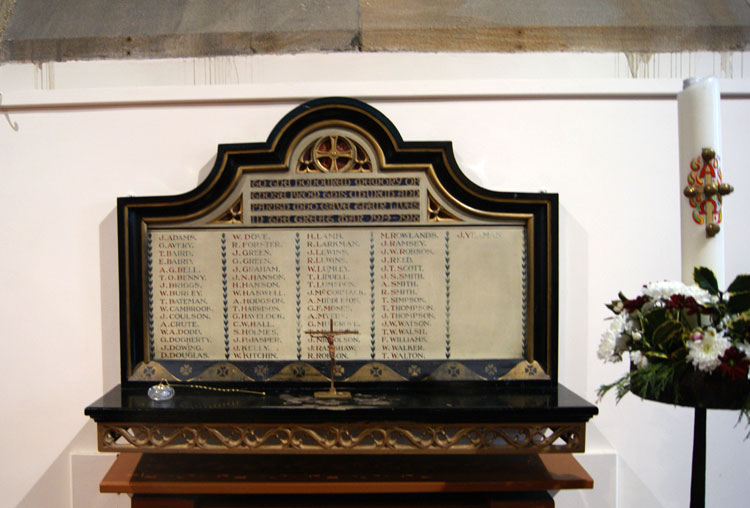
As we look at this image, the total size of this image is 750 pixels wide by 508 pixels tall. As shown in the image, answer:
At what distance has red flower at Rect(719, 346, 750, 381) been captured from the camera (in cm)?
136

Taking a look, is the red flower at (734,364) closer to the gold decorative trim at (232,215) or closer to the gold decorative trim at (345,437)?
the gold decorative trim at (345,437)

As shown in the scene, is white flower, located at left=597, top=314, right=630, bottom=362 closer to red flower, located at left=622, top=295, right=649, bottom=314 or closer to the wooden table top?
red flower, located at left=622, top=295, right=649, bottom=314

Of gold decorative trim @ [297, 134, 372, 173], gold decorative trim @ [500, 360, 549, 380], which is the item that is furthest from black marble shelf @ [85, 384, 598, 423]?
gold decorative trim @ [297, 134, 372, 173]

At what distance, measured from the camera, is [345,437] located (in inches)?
→ 74.7

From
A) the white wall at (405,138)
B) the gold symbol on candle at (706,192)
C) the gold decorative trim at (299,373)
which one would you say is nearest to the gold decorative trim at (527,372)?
the white wall at (405,138)

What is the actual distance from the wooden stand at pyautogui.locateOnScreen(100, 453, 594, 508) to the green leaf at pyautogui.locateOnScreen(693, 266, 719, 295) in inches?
34.8

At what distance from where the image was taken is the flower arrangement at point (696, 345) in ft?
4.52

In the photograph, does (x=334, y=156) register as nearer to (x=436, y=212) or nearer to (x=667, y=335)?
(x=436, y=212)

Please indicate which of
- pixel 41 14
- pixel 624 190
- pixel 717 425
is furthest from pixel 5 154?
pixel 717 425

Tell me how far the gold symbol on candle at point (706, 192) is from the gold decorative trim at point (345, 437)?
842 mm

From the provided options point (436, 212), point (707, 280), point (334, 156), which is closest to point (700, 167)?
point (707, 280)

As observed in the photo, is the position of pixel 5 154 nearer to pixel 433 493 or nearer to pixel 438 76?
pixel 438 76

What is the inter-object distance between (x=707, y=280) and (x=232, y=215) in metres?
1.76

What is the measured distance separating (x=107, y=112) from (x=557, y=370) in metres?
2.30
